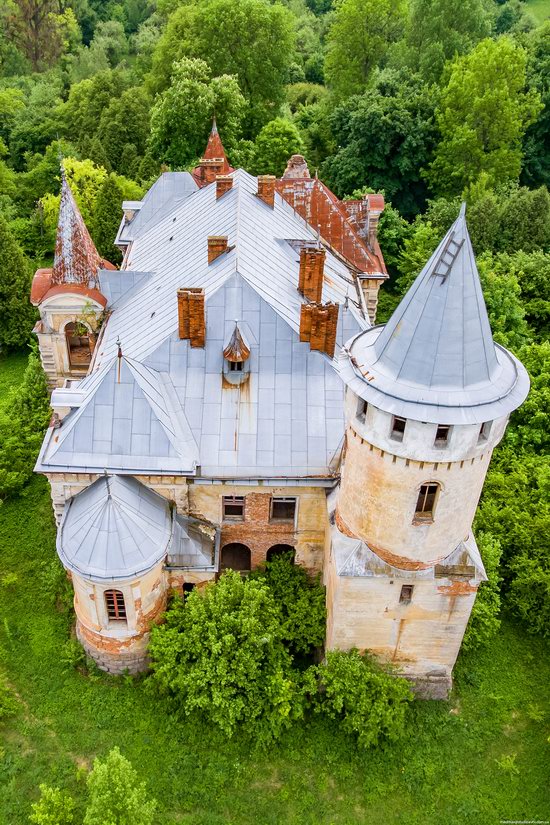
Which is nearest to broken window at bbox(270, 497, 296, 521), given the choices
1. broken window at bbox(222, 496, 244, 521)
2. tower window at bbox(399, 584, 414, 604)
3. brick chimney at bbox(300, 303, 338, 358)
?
broken window at bbox(222, 496, 244, 521)

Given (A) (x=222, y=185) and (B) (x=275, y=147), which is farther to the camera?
(B) (x=275, y=147)

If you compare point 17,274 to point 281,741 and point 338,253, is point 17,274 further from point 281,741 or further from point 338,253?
point 281,741

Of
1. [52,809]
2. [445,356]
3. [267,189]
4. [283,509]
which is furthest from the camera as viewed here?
[267,189]

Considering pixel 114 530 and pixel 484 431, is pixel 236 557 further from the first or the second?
pixel 484 431

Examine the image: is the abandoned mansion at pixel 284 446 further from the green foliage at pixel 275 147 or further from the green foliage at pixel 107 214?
the green foliage at pixel 275 147

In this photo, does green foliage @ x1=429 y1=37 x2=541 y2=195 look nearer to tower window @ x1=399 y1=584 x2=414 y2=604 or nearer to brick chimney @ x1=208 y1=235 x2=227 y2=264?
brick chimney @ x1=208 y1=235 x2=227 y2=264

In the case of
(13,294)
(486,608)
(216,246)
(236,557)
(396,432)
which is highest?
(216,246)

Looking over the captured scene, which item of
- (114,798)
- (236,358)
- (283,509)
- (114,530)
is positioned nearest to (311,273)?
(236,358)
